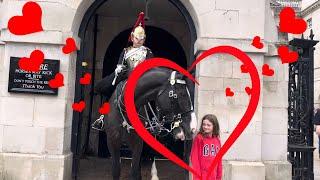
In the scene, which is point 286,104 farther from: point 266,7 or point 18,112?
point 18,112

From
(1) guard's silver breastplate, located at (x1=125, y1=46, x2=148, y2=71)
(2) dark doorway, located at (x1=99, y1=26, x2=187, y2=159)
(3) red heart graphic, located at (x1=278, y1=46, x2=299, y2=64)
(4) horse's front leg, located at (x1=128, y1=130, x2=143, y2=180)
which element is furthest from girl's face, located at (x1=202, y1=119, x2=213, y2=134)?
(2) dark doorway, located at (x1=99, y1=26, x2=187, y2=159)

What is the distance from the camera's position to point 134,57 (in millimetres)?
6445

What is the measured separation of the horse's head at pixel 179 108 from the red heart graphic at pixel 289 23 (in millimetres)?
4390

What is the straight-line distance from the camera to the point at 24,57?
7.68m

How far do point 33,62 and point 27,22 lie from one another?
0.81m

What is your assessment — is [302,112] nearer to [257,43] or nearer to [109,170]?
[257,43]

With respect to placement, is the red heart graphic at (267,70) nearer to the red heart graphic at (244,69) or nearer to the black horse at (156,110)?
the red heart graphic at (244,69)

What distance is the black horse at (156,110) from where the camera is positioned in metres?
5.30

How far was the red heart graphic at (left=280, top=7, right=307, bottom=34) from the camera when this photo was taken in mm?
8829

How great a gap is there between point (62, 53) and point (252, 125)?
3.92 meters

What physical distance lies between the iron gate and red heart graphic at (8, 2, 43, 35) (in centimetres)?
531

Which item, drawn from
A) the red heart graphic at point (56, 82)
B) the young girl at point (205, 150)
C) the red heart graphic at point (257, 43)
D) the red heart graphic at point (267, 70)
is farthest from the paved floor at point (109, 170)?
the young girl at point (205, 150)

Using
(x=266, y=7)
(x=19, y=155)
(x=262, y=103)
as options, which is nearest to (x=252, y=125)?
(x=262, y=103)

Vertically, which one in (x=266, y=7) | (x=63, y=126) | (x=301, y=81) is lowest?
(x=63, y=126)
